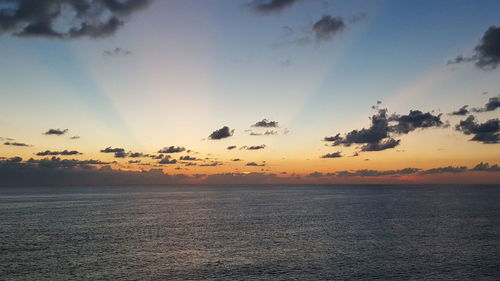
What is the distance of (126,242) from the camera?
297 ft

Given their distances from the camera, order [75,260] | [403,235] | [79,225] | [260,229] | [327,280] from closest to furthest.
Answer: [327,280] → [75,260] → [403,235] → [260,229] → [79,225]

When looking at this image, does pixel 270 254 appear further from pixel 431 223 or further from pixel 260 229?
pixel 431 223

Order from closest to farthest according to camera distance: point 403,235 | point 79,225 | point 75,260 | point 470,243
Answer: point 75,260 < point 470,243 < point 403,235 < point 79,225

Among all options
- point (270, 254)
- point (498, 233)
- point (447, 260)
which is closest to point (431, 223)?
point (498, 233)

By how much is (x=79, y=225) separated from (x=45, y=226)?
9.40m

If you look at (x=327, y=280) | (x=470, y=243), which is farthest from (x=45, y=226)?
(x=470, y=243)

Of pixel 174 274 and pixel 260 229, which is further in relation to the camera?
pixel 260 229

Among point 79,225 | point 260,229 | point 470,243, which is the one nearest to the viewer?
point 470,243

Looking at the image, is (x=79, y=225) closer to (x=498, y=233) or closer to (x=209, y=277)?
(x=209, y=277)

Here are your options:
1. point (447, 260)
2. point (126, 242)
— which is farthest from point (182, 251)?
point (447, 260)

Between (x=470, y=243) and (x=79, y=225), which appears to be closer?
(x=470, y=243)

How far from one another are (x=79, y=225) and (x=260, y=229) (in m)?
55.9

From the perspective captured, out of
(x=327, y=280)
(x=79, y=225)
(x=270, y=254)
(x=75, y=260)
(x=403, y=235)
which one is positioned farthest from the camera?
(x=79, y=225)

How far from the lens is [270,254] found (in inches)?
3073
